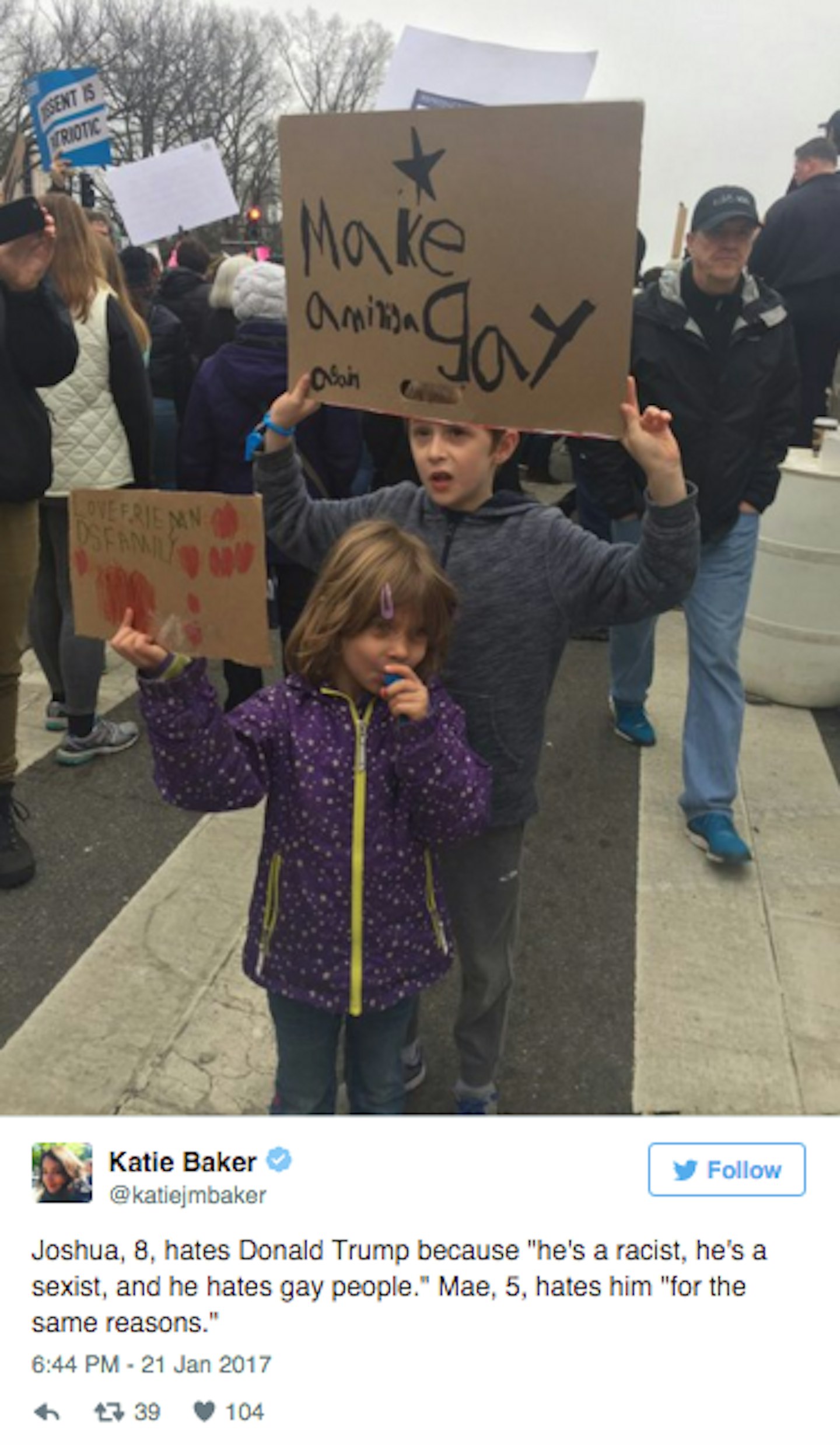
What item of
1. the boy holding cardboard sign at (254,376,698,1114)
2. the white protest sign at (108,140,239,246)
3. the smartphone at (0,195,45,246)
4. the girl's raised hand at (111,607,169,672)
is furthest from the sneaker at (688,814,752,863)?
the white protest sign at (108,140,239,246)

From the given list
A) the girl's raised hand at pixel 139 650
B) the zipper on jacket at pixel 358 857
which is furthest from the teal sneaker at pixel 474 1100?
the girl's raised hand at pixel 139 650

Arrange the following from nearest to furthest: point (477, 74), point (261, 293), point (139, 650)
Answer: point (139, 650), point (477, 74), point (261, 293)

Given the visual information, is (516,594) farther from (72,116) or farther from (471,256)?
(72,116)

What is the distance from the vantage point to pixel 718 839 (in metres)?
3.24

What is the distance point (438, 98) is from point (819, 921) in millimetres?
2334

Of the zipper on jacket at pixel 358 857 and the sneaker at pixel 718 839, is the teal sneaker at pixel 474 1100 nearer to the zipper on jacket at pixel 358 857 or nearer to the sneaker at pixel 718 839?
the zipper on jacket at pixel 358 857

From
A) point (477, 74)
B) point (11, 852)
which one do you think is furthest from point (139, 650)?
A: point (11, 852)

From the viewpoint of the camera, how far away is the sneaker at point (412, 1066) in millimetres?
2314

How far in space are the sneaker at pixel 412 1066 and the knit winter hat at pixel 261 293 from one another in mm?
2335

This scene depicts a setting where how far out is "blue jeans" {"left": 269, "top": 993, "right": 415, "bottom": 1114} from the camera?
1.76 metres

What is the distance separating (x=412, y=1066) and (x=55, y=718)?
2359 millimetres

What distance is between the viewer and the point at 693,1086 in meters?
2.36
